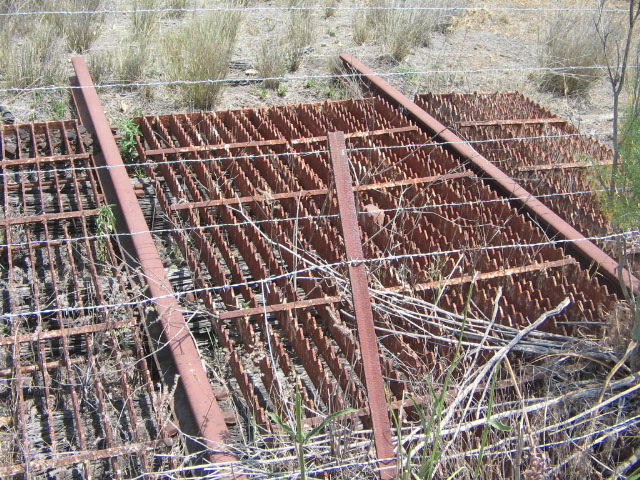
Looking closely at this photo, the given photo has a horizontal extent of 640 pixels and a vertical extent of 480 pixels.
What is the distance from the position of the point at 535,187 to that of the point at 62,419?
3.33 meters

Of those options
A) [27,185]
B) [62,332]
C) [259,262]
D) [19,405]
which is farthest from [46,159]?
[19,405]

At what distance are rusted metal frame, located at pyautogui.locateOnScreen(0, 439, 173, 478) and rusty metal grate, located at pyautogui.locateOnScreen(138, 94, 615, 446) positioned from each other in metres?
0.45

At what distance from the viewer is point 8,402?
12.0 ft

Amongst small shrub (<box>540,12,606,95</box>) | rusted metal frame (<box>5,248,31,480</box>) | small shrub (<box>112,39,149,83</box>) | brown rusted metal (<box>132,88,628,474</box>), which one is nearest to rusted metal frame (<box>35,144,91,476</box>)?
rusted metal frame (<box>5,248,31,480</box>)

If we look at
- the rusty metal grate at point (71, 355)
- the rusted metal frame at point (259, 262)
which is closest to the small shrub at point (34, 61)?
the rusty metal grate at point (71, 355)

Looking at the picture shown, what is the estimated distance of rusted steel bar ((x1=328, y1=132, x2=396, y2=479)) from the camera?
2.87 m

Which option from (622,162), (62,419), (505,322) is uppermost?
(622,162)

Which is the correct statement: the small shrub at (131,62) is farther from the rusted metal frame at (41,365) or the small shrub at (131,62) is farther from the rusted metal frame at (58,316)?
the rusted metal frame at (41,365)

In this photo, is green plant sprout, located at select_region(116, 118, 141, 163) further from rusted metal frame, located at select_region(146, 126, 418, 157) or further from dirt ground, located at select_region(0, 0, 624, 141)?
dirt ground, located at select_region(0, 0, 624, 141)

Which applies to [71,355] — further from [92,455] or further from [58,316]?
[92,455]

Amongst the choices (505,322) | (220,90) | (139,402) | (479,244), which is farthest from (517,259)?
(220,90)

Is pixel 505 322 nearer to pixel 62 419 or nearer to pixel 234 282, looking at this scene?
pixel 234 282

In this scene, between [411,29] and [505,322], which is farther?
[411,29]

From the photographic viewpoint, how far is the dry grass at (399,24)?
29.1ft
